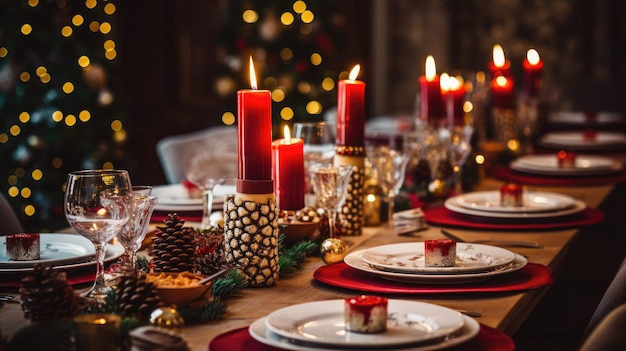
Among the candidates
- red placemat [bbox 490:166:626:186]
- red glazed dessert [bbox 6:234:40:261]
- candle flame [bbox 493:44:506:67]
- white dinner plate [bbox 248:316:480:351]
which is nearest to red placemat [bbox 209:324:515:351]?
white dinner plate [bbox 248:316:480:351]

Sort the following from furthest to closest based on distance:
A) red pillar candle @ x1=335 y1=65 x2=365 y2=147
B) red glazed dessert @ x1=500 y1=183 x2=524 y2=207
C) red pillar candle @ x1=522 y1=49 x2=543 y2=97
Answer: red pillar candle @ x1=522 y1=49 x2=543 y2=97 < red glazed dessert @ x1=500 y1=183 x2=524 y2=207 < red pillar candle @ x1=335 y1=65 x2=365 y2=147

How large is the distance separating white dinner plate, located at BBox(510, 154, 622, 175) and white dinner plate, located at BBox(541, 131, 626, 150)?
573 millimetres

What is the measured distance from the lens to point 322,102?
6.22 metres

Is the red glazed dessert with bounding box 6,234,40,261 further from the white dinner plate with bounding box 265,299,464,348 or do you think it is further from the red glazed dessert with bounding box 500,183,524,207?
the red glazed dessert with bounding box 500,183,524,207

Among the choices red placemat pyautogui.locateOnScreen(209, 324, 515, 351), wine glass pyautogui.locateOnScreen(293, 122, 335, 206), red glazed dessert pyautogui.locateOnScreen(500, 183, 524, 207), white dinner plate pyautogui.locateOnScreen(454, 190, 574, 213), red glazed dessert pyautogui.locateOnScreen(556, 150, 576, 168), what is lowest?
red placemat pyautogui.locateOnScreen(209, 324, 515, 351)

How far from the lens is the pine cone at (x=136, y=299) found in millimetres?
1387

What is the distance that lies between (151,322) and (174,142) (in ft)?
6.94

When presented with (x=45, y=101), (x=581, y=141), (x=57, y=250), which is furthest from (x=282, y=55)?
(x=57, y=250)

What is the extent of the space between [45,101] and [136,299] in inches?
116

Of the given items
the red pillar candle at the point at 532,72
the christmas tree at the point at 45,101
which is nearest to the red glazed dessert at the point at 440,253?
the red pillar candle at the point at 532,72

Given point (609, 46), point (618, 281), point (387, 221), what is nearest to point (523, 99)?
point (387, 221)

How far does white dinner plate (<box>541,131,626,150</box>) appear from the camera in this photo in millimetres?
3928

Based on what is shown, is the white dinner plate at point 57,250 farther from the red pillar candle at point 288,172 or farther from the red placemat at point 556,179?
the red placemat at point 556,179

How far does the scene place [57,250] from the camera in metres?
1.88
